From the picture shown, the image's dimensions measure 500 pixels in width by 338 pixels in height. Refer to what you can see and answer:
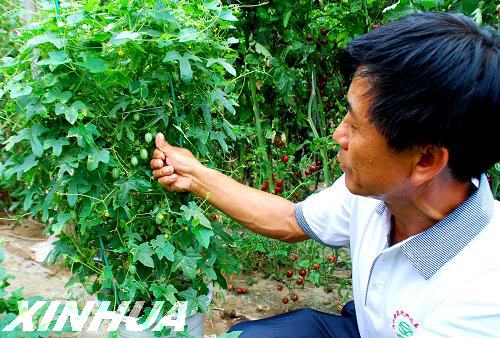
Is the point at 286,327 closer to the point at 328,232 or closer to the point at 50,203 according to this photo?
the point at 328,232

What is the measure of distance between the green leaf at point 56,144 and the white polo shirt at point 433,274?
77 cm

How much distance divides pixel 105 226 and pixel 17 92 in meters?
0.40

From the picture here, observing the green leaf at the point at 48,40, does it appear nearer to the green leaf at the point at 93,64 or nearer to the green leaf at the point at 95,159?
the green leaf at the point at 93,64

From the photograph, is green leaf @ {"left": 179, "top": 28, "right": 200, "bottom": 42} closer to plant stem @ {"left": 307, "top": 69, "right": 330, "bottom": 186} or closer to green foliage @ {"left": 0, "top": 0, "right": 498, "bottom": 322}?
green foliage @ {"left": 0, "top": 0, "right": 498, "bottom": 322}

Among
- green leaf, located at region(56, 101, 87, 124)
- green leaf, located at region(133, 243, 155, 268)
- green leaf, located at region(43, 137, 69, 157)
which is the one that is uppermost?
green leaf, located at region(56, 101, 87, 124)

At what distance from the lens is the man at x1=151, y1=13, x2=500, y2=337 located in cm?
92

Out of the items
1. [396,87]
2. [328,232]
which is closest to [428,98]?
[396,87]

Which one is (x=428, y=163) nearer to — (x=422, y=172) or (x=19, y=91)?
(x=422, y=172)

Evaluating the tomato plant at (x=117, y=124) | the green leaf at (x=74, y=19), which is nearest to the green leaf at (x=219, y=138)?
the tomato plant at (x=117, y=124)

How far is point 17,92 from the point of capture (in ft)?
3.50

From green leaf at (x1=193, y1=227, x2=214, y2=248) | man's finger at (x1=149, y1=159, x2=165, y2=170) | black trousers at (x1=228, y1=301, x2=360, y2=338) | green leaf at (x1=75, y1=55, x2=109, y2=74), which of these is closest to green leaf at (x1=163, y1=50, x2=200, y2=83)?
green leaf at (x1=75, y1=55, x2=109, y2=74)

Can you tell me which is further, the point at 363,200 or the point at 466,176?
the point at 363,200

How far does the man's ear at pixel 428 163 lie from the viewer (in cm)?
97

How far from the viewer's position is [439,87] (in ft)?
2.99
